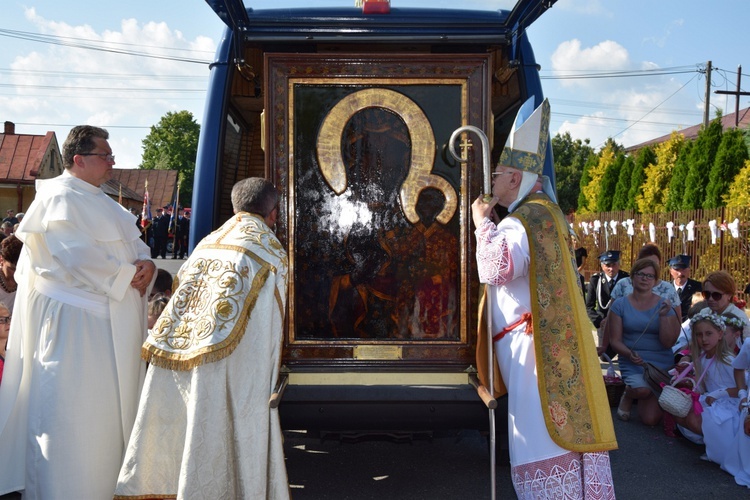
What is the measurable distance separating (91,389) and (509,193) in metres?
2.44

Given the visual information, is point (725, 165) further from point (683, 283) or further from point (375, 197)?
point (375, 197)

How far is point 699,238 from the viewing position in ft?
48.5

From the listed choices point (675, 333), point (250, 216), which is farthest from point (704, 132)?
point (250, 216)

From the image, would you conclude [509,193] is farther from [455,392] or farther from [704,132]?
[704,132]

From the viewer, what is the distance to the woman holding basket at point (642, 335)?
6.16 meters

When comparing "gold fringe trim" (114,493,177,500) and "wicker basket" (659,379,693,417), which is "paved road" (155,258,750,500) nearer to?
"wicker basket" (659,379,693,417)

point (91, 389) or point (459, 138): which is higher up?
point (459, 138)

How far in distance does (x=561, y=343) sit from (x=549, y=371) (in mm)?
146

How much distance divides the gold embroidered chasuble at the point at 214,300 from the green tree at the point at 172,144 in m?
67.3

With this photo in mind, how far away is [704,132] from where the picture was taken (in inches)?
686

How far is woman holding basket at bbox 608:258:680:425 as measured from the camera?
616 cm

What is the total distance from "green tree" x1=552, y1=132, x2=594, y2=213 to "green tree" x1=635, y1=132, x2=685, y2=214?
32.5m

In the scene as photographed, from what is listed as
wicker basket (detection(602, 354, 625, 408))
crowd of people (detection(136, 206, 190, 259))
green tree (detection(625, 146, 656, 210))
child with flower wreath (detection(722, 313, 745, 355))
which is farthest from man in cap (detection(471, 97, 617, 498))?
crowd of people (detection(136, 206, 190, 259))

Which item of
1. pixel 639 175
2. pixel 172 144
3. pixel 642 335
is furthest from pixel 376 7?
pixel 172 144
